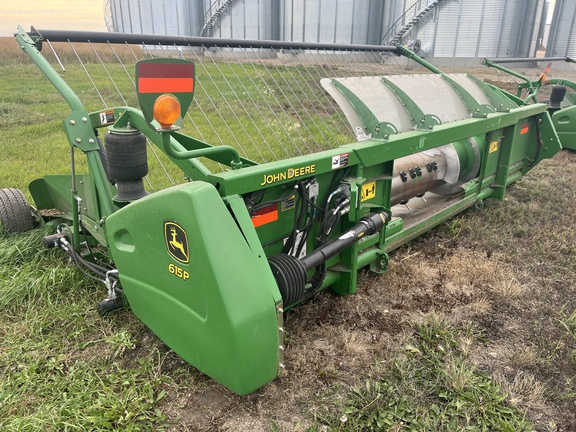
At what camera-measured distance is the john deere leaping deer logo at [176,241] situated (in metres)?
1.87

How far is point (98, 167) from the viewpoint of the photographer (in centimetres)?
267

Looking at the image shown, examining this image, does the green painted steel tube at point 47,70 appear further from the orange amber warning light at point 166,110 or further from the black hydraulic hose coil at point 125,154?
the orange amber warning light at point 166,110

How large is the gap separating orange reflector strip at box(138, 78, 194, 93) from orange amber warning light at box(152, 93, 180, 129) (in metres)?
0.03

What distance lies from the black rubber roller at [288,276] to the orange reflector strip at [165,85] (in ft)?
2.93

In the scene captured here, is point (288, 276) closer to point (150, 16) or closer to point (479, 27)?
point (479, 27)

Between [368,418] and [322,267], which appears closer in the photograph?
[368,418]

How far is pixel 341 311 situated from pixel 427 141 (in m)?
1.35

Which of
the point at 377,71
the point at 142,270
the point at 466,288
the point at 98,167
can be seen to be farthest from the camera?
the point at 377,71

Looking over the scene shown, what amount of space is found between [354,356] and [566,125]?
6227mm

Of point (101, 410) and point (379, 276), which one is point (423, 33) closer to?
point (379, 276)

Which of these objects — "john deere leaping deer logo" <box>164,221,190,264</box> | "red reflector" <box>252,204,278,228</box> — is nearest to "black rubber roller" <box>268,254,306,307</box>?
"red reflector" <box>252,204,278,228</box>

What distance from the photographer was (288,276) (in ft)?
7.34

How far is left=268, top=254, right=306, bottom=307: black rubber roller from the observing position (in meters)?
2.22

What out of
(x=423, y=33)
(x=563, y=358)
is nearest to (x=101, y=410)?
(x=563, y=358)
